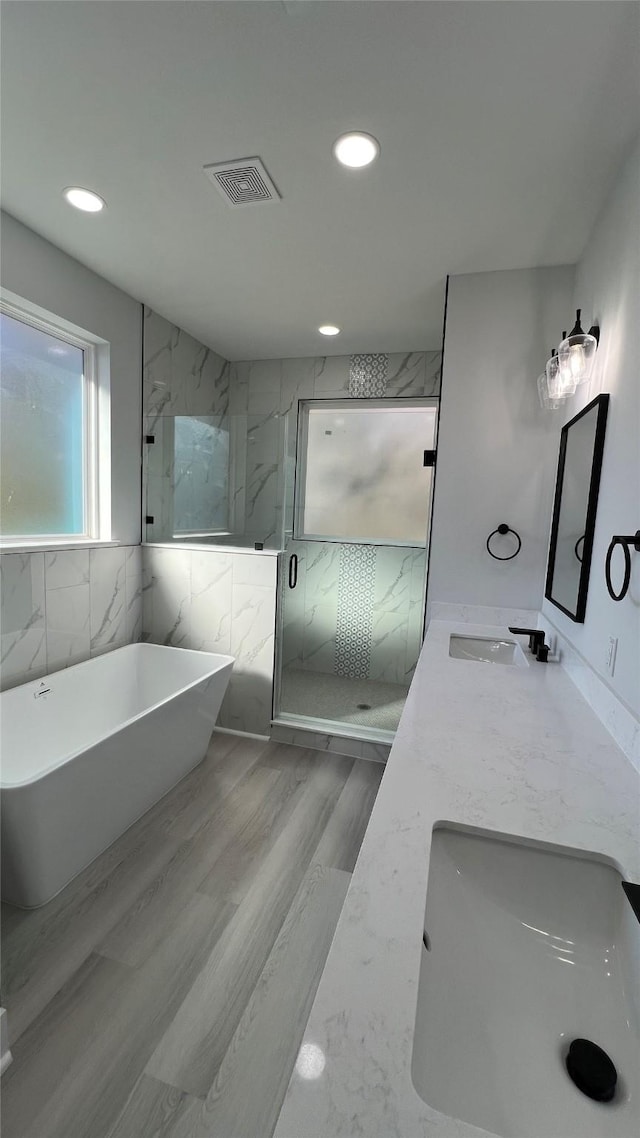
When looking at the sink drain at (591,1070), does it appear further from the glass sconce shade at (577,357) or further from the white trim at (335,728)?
the white trim at (335,728)

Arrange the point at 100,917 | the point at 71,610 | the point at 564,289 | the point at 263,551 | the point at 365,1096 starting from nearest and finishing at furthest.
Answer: the point at 365,1096 < the point at 100,917 < the point at 564,289 < the point at 71,610 < the point at 263,551

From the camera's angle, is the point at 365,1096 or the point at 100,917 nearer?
the point at 365,1096

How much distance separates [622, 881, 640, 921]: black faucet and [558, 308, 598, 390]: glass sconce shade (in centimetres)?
171

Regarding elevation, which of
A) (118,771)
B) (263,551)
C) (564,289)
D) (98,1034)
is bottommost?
(98,1034)

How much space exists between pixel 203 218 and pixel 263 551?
5.77 ft

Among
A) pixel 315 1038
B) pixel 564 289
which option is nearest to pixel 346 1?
pixel 564 289

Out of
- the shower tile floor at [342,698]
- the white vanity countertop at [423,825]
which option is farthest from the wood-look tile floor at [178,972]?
the white vanity countertop at [423,825]

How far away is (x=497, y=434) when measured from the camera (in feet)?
7.95

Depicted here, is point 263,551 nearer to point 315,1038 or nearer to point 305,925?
point 305,925

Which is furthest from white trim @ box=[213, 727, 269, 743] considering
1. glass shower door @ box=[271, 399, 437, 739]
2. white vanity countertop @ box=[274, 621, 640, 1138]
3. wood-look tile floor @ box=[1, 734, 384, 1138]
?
white vanity countertop @ box=[274, 621, 640, 1138]

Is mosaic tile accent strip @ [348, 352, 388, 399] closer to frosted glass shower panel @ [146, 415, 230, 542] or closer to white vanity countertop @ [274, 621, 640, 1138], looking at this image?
frosted glass shower panel @ [146, 415, 230, 542]

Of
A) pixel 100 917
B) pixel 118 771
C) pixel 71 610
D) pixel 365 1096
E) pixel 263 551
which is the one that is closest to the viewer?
pixel 365 1096

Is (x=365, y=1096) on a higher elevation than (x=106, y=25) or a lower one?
lower

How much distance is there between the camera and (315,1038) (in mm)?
521
